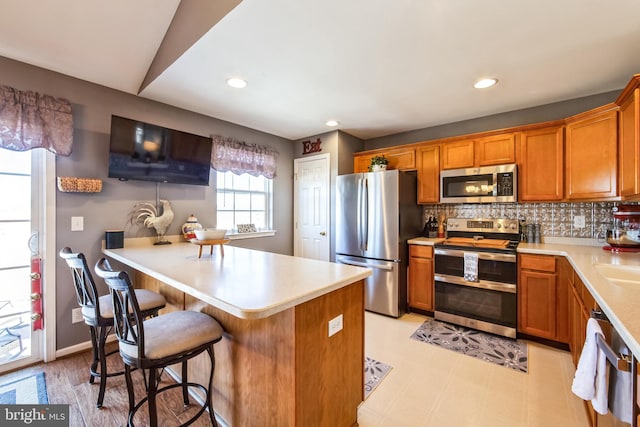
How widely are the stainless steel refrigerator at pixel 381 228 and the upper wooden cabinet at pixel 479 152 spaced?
18.9 inches

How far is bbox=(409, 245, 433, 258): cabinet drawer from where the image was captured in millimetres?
3161

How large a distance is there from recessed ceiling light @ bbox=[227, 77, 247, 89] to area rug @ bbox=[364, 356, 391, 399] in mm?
2652

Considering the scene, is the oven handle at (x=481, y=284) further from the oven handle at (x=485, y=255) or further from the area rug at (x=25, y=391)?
the area rug at (x=25, y=391)

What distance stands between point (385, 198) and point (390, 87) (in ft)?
4.10

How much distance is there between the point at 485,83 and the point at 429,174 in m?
1.23

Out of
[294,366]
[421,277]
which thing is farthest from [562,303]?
[294,366]

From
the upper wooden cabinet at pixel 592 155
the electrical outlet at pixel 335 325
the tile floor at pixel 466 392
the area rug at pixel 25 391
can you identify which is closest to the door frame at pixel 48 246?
the area rug at pixel 25 391

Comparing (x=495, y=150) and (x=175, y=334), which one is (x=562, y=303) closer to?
(x=495, y=150)

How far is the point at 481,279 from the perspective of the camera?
279cm

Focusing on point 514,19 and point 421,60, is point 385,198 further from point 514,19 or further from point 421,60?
point 514,19

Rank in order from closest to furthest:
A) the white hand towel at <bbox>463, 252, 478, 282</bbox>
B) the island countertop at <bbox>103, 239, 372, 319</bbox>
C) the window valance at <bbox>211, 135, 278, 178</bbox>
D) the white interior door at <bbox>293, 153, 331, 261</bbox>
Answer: the island countertop at <bbox>103, 239, 372, 319</bbox>, the white hand towel at <bbox>463, 252, 478, 282</bbox>, the window valance at <bbox>211, 135, 278, 178</bbox>, the white interior door at <bbox>293, 153, 331, 261</bbox>

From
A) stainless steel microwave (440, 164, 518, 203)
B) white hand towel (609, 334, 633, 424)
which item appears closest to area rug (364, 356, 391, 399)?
white hand towel (609, 334, 633, 424)

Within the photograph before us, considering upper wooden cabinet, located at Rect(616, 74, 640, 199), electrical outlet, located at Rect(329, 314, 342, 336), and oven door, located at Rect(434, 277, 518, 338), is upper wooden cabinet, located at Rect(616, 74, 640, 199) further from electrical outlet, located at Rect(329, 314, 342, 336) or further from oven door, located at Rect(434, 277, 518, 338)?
electrical outlet, located at Rect(329, 314, 342, 336)

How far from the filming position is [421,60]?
203 centimetres
